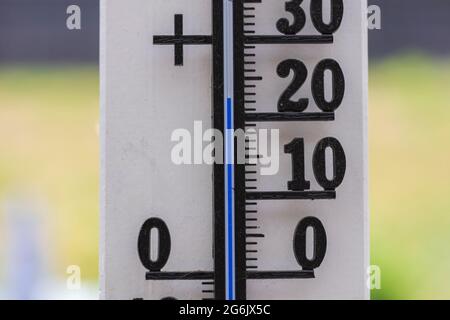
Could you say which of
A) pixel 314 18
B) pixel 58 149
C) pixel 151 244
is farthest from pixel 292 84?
pixel 58 149

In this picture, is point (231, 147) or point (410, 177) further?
point (410, 177)

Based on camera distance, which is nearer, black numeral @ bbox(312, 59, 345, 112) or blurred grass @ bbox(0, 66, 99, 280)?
black numeral @ bbox(312, 59, 345, 112)

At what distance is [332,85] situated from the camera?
1.46 metres

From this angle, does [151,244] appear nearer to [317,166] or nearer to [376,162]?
→ [317,166]

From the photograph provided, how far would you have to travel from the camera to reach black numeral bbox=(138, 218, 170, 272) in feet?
4.71

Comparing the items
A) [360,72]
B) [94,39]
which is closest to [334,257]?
[360,72]

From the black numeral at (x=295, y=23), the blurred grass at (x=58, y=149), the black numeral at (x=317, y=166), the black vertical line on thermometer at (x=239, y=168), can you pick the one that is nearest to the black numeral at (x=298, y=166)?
the black numeral at (x=317, y=166)

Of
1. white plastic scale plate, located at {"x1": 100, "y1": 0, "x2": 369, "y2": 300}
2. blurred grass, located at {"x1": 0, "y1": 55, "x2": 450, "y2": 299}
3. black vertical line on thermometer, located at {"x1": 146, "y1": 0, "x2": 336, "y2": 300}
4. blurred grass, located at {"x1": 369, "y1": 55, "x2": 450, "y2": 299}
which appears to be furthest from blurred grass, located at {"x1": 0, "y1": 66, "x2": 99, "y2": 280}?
blurred grass, located at {"x1": 369, "y1": 55, "x2": 450, "y2": 299}

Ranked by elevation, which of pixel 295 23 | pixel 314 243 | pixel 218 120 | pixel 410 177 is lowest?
pixel 314 243

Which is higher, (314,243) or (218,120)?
(218,120)

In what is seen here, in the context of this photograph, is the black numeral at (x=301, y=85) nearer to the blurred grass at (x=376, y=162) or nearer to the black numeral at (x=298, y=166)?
the black numeral at (x=298, y=166)

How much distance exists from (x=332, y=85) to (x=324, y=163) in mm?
155

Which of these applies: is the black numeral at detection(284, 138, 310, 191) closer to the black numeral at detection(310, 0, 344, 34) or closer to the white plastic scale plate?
the white plastic scale plate
